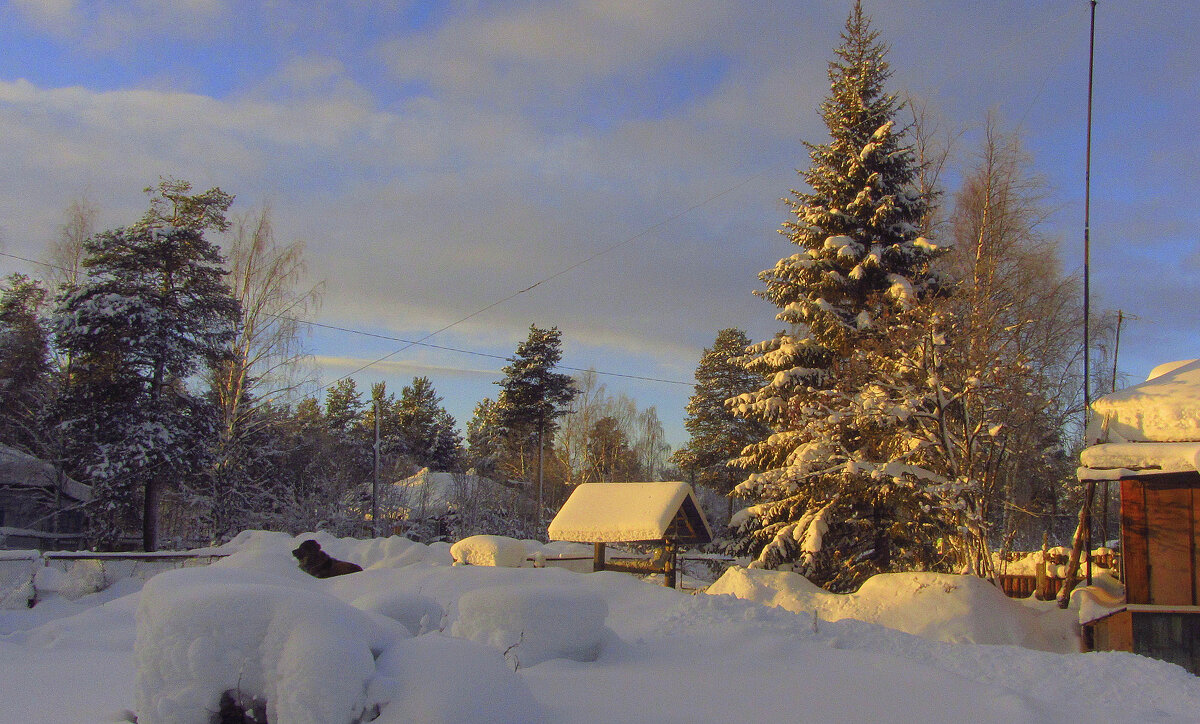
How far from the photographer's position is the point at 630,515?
17.1 meters

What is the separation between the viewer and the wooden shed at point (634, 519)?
54.5 ft

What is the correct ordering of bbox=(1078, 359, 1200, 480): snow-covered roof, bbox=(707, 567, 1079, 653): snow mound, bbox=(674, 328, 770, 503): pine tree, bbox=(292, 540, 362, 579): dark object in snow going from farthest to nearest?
1. bbox=(674, 328, 770, 503): pine tree
2. bbox=(292, 540, 362, 579): dark object in snow
3. bbox=(707, 567, 1079, 653): snow mound
4. bbox=(1078, 359, 1200, 480): snow-covered roof

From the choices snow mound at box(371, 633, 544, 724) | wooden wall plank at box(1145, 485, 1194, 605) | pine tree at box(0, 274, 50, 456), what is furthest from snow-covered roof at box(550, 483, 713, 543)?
pine tree at box(0, 274, 50, 456)

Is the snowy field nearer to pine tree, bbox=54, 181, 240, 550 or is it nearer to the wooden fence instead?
the wooden fence

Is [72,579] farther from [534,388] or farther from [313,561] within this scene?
[534,388]

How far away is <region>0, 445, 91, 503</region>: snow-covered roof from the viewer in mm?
26297

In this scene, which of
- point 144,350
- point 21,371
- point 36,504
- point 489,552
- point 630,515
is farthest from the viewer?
point 21,371

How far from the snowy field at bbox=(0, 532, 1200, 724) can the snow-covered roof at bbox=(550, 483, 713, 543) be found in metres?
3.95

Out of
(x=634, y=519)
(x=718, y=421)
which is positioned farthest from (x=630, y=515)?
(x=718, y=421)

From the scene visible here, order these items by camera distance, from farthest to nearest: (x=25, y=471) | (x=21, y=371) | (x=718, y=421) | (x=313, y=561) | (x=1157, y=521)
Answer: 1. (x=718, y=421)
2. (x=21, y=371)
3. (x=25, y=471)
4. (x=313, y=561)
5. (x=1157, y=521)

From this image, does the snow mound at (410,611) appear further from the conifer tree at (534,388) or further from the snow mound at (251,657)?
the conifer tree at (534,388)

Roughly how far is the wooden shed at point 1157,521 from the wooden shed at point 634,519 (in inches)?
304

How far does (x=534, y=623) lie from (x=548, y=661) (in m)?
0.33

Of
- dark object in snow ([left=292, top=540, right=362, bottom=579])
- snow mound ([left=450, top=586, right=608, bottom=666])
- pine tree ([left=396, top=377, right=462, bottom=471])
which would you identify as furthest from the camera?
pine tree ([left=396, top=377, right=462, bottom=471])
